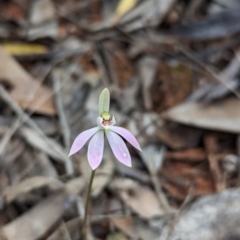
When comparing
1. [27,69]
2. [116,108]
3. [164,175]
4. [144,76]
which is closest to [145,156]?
[164,175]

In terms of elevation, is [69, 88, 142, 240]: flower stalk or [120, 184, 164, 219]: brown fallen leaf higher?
[69, 88, 142, 240]: flower stalk

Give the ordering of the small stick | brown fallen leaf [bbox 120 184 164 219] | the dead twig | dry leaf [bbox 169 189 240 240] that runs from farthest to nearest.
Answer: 1. the small stick
2. the dead twig
3. brown fallen leaf [bbox 120 184 164 219]
4. dry leaf [bbox 169 189 240 240]

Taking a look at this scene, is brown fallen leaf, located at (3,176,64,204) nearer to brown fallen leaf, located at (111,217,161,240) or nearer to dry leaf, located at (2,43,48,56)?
brown fallen leaf, located at (111,217,161,240)

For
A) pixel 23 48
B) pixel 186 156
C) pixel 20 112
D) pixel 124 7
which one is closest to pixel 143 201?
pixel 186 156

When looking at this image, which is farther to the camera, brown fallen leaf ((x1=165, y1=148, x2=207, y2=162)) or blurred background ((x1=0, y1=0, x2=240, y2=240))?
brown fallen leaf ((x1=165, y1=148, x2=207, y2=162))

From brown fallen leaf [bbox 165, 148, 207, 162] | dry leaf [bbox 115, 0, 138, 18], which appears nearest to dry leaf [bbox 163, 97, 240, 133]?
brown fallen leaf [bbox 165, 148, 207, 162]

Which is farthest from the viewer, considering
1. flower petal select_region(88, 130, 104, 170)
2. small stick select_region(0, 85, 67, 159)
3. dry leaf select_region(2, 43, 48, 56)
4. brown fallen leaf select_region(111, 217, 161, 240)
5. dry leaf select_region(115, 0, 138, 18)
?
dry leaf select_region(115, 0, 138, 18)

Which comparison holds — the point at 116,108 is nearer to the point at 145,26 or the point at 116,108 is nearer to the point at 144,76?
the point at 144,76
